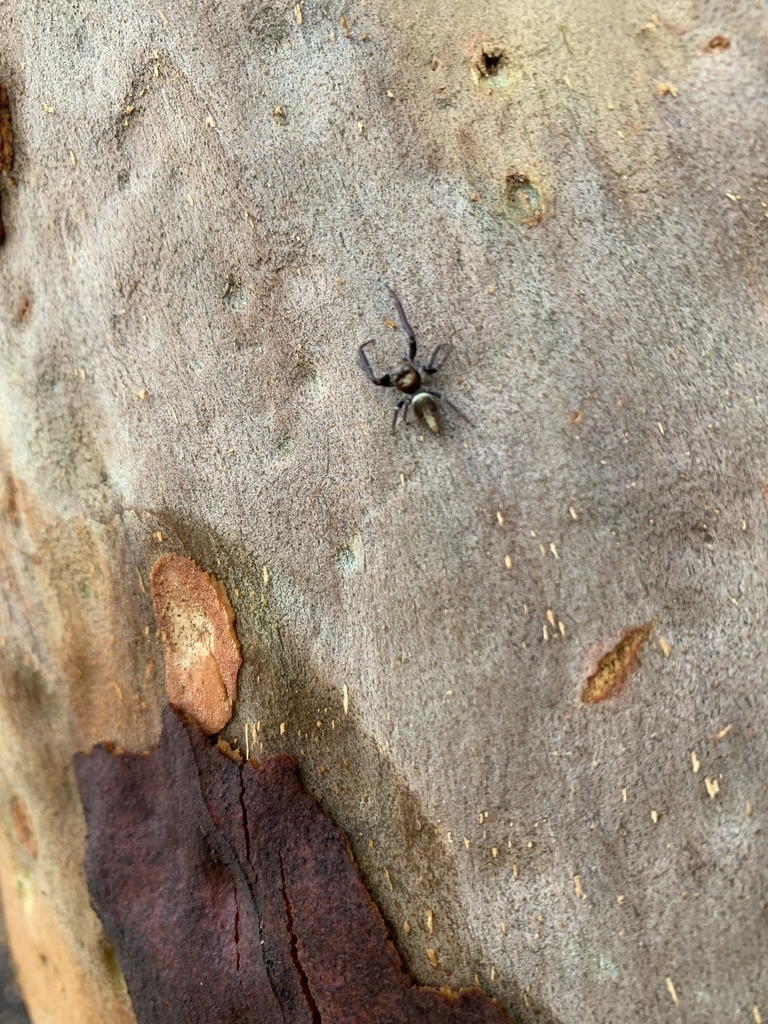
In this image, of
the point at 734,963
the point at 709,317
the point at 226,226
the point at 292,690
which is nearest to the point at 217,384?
the point at 226,226

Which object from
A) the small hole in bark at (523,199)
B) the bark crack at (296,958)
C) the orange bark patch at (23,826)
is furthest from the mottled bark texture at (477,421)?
the orange bark patch at (23,826)

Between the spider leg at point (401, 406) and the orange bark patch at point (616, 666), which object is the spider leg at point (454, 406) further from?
the orange bark patch at point (616, 666)

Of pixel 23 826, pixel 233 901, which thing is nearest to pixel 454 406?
pixel 233 901

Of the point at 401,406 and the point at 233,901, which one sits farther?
the point at 233,901

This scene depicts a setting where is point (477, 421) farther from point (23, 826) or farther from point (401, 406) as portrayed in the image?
point (23, 826)

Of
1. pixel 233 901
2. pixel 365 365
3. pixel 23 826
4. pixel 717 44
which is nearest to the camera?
pixel 717 44

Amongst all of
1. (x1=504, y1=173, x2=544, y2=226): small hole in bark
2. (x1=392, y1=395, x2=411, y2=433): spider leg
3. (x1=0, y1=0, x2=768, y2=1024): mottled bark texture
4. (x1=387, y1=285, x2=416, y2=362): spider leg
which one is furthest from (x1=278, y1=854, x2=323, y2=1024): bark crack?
(x1=504, y1=173, x2=544, y2=226): small hole in bark

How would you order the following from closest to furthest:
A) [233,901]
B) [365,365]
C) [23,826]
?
[365,365], [233,901], [23,826]

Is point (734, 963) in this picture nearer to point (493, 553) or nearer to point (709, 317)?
point (493, 553)
